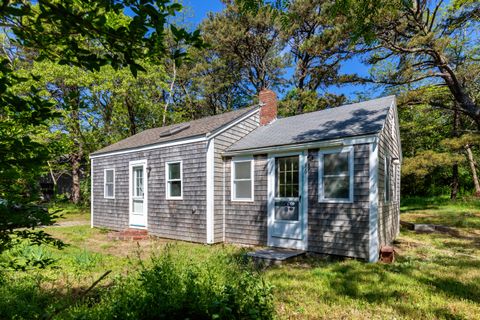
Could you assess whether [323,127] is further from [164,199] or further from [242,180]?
[164,199]

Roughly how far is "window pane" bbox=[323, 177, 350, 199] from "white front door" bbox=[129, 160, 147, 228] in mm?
6979

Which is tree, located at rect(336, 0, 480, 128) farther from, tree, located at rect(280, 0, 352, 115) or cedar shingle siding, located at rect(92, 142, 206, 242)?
cedar shingle siding, located at rect(92, 142, 206, 242)

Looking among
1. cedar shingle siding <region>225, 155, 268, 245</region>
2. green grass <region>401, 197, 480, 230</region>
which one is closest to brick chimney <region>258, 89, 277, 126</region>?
cedar shingle siding <region>225, 155, 268, 245</region>

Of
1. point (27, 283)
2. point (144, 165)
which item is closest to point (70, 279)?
point (27, 283)

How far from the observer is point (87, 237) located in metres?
11.2

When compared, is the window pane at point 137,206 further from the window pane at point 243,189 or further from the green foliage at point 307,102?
the green foliage at point 307,102

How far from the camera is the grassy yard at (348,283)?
4.28 metres

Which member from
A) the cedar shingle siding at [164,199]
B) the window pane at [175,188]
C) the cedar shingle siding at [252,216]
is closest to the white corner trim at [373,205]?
the cedar shingle siding at [252,216]

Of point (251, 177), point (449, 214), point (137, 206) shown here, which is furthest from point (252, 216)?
point (449, 214)

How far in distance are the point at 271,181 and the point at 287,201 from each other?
751 millimetres

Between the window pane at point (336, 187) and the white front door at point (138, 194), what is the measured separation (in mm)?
6979

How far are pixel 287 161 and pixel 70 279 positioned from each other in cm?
585

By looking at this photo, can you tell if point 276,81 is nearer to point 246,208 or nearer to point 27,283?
point 246,208

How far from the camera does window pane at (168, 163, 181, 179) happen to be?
1086 centimetres
